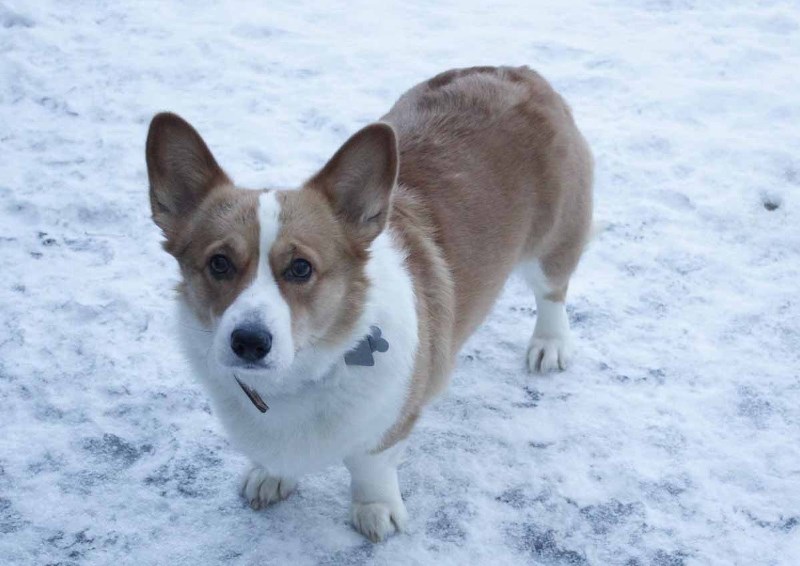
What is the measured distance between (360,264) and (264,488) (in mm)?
939

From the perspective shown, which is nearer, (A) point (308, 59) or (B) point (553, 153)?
(B) point (553, 153)

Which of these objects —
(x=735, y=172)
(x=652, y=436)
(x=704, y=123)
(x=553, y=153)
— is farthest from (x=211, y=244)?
(x=704, y=123)

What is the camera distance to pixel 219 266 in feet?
7.98

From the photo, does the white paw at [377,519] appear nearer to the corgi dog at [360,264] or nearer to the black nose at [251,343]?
the corgi dog at [360,264]

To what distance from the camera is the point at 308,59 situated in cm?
569

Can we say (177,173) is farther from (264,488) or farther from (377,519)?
(377,519)

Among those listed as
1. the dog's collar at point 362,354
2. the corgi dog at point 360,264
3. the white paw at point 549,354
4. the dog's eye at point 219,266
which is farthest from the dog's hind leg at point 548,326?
the dog's eye at point 219,266

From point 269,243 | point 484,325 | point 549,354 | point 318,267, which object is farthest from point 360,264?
point 484,325

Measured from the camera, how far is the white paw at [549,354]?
11.7 ft

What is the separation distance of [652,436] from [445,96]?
1482 millimetres

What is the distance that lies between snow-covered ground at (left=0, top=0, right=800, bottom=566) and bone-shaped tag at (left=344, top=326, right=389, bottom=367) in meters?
0.72

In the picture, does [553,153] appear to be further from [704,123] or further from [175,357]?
[704,123]

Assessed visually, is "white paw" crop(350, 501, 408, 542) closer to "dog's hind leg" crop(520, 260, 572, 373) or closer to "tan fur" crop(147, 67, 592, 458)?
"tan fur" crop(147, 67, 592, 458)

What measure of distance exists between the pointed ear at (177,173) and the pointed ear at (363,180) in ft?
1.06
